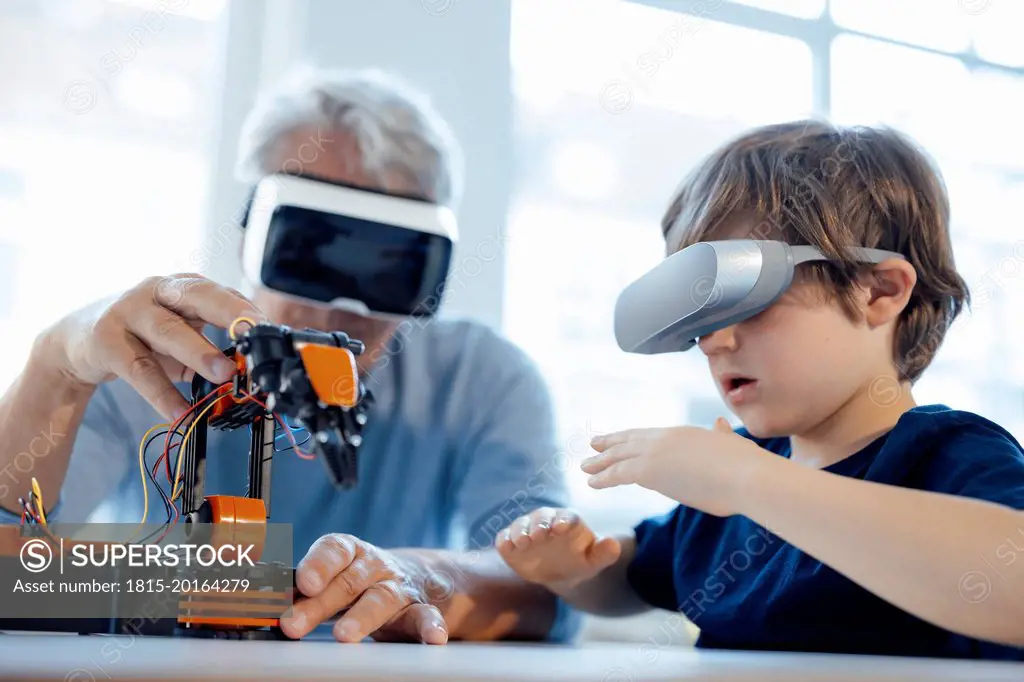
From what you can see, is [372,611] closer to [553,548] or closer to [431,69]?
[553,548]

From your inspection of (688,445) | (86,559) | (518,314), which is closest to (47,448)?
(86,559)

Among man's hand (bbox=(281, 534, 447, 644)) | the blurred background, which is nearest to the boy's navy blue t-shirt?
man's hand (bbox=(281, 534, 447, 644))

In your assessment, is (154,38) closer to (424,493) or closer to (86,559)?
(424,493)

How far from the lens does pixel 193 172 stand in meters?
2.16

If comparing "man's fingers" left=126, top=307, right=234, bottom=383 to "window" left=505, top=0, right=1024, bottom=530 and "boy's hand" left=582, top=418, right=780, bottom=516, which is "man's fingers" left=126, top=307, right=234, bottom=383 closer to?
"boy's hand" left=582, top=418, right=780, bottom=516

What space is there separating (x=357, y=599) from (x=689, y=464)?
0.30 metres

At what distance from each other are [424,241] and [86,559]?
52cm

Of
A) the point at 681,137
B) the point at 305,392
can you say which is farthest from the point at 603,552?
the point at 681,137

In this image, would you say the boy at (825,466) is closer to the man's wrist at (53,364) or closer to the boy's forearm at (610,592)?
the boy's forearm at (610,592)

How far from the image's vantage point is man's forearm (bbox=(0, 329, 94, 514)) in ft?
2.93

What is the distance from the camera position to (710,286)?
0.87 m

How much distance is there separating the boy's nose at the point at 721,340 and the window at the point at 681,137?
115cm

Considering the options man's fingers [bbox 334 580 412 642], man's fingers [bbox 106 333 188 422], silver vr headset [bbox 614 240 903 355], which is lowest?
man's fingers [bbox 334 580 412 642]

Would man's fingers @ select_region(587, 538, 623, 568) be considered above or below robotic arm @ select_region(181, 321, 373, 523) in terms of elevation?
below
